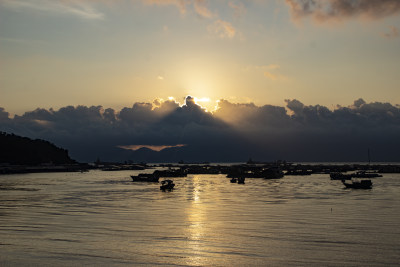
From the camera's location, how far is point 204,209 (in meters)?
56.4

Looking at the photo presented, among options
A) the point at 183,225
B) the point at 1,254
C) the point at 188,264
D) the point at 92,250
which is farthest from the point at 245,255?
the point at 1,254

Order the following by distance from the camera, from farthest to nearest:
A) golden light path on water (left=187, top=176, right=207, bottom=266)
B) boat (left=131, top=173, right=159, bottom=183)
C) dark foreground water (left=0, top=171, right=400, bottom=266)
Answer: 1. boat (left=131, top=173, right=159, bottom=183)
2. golden light path on water (left=187, top=176, right=207, bottom=266)
3. dark foreground water (left=0, top=171, right=400, bottom=266)

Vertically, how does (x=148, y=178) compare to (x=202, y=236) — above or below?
above

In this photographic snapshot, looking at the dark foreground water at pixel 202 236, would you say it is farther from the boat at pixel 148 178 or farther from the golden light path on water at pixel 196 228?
the boat at pixel 148 178

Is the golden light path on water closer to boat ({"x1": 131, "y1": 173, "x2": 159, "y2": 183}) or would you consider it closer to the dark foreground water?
the dark foreground water

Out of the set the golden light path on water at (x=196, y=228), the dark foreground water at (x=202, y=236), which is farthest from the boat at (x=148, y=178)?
the dark foreground water at (x=202, y=236)

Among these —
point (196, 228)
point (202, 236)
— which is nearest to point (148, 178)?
point (196, 228)

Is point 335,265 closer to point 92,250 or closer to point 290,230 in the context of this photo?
point 290,230

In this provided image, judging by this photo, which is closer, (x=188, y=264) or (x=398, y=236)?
(x=188, y=264)

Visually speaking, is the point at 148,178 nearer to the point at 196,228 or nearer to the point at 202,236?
the point at 196,228

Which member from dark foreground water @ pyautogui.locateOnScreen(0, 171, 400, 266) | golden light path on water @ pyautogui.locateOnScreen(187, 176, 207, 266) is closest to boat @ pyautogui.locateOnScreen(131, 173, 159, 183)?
golden light path on water @ pyautogui.locateOnScreen(187, 176, 207, 266)

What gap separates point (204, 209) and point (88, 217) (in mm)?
16073

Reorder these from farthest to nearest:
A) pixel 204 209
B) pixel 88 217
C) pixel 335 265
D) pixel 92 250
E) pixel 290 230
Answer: pixel 204 209, pixel 88 217, pixel 290 230, pixel 92 250, pixel 335 265

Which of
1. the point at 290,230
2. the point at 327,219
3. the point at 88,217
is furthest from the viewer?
the point at 88,217
